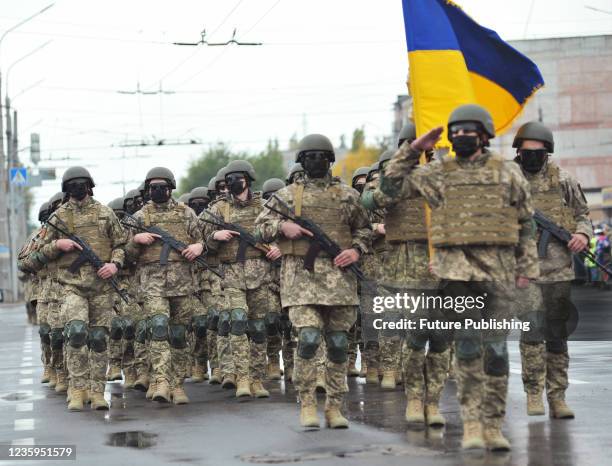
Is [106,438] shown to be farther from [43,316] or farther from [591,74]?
[591,74]

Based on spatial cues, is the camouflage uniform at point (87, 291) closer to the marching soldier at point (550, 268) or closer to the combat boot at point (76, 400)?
the combat boot at point (76, 400)

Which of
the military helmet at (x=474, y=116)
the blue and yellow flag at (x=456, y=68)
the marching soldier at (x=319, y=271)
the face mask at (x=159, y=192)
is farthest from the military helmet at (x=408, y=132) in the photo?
the face mask at (x=159, y=192)

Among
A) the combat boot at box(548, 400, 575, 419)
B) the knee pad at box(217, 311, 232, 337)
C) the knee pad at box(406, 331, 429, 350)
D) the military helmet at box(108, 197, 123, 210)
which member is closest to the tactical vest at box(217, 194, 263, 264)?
the knee pad at box(217, 311, 232, 337)

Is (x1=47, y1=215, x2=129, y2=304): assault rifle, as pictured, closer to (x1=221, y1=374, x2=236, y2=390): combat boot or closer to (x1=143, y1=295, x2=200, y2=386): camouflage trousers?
(x1=143, y1=295, x2=200, y2=386): camouflage trousers

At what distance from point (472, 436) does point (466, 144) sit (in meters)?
1.93

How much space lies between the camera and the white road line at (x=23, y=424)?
11.2 metres

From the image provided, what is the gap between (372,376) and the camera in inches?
578

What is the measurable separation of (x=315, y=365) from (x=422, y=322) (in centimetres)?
89

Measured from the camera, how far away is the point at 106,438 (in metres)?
10.4

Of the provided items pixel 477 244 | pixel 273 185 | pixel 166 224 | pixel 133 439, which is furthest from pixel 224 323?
pixel 477 244

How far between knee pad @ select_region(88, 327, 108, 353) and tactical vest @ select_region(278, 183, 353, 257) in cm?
259

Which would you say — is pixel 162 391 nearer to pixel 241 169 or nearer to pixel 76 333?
pixel 76 333

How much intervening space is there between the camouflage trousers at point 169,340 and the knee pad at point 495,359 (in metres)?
4.52

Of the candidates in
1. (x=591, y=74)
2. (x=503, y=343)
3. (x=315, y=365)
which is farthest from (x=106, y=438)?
(x=591, y=74)
